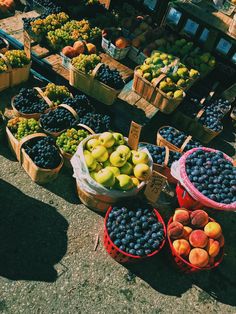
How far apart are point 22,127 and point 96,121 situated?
146cm

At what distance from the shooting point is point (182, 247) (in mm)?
5551

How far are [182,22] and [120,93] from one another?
2667mm

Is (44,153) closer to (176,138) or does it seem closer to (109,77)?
(109,77)

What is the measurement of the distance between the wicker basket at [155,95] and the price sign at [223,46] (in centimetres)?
224

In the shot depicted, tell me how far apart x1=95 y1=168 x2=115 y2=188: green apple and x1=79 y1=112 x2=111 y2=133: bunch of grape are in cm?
149

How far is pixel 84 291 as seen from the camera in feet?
17.9

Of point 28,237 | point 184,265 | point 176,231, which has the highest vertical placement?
point 176,231

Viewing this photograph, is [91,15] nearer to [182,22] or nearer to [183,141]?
[182,22]

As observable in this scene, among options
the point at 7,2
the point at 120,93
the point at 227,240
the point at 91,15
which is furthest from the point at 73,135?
the point at 7,2

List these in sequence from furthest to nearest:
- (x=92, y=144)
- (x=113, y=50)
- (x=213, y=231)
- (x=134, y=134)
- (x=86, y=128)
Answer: (x=113, y=50) → (x=86, y=128) → (x=134, y=134) → (x=92, y=144) → (x=213, y=231)

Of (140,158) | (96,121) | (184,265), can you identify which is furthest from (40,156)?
(184,265)

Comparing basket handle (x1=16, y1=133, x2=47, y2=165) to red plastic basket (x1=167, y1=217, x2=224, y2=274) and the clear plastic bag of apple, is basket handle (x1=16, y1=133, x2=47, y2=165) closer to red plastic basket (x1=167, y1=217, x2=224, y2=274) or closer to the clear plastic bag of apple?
the clear plastic bag of apple

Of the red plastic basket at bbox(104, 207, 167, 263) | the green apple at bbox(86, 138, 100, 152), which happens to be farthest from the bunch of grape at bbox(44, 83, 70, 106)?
the red plastic basket at bbox(104, 207, 167, 263)

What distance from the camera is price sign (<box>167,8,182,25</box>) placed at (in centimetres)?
859
